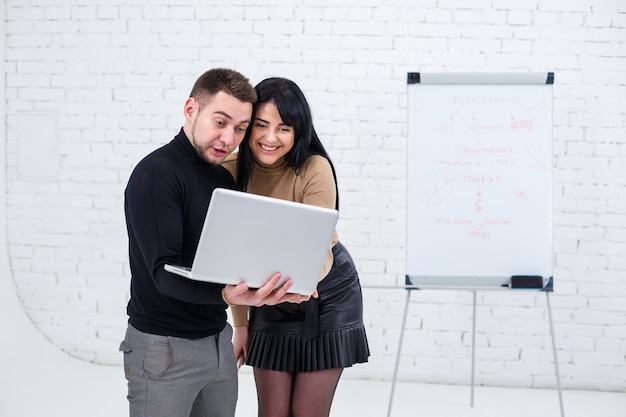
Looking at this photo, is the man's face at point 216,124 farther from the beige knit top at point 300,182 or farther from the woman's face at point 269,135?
the beige knit top at point 300,182

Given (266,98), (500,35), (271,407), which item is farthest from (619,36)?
(271,407)

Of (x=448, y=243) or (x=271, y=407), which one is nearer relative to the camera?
(x=271, y=407)

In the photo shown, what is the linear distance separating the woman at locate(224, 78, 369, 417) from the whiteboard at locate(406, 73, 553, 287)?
0.94 metres

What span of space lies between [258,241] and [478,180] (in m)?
1.85

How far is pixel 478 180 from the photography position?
9.62 feet

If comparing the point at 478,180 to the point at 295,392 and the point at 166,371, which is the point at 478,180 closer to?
the point at 295,392

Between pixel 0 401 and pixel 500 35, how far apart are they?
3.19m

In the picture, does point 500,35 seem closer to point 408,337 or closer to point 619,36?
point 619,36

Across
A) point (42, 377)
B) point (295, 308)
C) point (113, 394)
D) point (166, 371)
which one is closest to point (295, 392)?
point (295, 308)

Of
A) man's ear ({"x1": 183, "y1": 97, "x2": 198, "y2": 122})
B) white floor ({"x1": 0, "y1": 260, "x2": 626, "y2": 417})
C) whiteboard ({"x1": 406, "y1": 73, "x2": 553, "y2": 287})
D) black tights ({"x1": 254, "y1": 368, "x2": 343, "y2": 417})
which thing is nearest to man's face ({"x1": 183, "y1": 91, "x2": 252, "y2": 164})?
man's ear ({"x1": 183, "y1": 97, "x2": 198, "y2": 122})

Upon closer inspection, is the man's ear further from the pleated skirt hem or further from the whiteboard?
the whiteboard

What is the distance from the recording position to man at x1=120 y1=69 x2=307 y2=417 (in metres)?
1.36

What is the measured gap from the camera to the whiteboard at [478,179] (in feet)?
9.53

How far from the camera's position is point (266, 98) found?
1742mm
